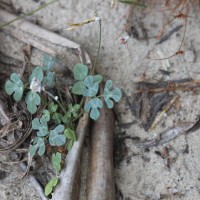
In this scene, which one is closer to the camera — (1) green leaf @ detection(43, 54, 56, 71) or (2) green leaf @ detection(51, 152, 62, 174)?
(2) green leaf @ detection(51, 152, 62, 174)

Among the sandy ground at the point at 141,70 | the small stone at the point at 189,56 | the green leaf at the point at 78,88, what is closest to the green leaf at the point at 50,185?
the sandy ground at the point at 141,70

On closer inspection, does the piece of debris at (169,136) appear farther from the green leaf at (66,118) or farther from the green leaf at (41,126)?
the green leaf at (41,126)

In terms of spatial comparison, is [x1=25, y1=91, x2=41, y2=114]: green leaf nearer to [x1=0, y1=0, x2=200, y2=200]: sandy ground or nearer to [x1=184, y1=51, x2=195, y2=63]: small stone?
[x1=0, y1=0, x2=200, y2=200]: sandy ground

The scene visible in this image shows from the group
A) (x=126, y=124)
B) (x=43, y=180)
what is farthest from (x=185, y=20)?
(x=43, y=180)

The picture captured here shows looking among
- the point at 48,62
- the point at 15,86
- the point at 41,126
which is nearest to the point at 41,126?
the point at 41,126

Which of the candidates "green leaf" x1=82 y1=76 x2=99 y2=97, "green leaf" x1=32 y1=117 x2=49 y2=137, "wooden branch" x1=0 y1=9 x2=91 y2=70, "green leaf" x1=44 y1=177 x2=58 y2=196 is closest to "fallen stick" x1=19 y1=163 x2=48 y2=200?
"green leaf" x1=44 y1=177 x2=58 y2=196

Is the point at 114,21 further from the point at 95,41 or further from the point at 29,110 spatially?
the point at 29,110

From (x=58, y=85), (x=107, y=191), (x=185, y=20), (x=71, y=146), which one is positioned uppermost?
(x=185, y=20)

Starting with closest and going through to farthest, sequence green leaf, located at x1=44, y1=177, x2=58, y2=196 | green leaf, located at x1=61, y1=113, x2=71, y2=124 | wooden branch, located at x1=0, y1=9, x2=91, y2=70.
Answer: green leaf, located at x1=44, y1=177, x2=58, y2=196 → green leaf, located at x1=61, y1=113, x2=71, y2=124 → wooden branch, located at x1=0, y1=9, x2=91, y2=70
